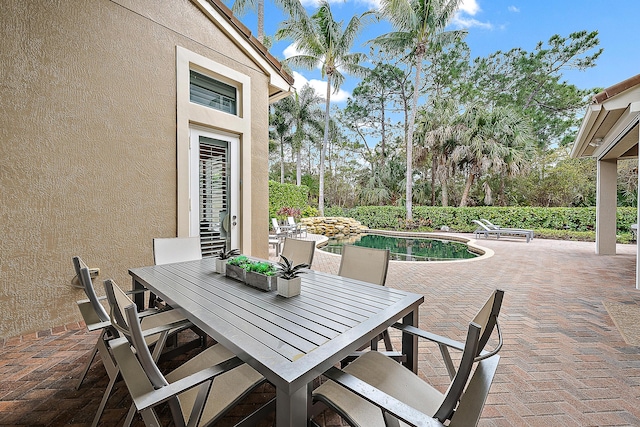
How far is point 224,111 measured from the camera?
190 inches

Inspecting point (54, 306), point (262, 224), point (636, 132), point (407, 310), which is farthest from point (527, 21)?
point (54, 306)

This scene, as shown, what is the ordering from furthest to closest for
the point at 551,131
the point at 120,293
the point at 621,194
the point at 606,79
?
the point at 551,131
the point at 606,79
the point at 621,194
the point at 120,293

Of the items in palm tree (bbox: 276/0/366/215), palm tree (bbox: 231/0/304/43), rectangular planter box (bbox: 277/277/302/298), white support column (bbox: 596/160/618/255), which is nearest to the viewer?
rectangular planter box (bbox: 277/277/302/298)

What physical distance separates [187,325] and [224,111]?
13.0 feet

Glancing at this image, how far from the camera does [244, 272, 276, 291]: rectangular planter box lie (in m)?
2.07

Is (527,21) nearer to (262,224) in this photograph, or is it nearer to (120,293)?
(262,224)

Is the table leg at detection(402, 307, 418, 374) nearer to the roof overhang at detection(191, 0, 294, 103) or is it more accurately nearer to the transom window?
the transom window

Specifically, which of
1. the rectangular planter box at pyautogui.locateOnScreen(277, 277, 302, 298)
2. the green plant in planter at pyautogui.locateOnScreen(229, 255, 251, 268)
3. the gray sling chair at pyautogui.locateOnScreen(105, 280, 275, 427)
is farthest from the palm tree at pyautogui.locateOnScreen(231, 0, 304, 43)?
the gray sling chair at pyautogui.locateOnScreen(105, 280, 275, 427)

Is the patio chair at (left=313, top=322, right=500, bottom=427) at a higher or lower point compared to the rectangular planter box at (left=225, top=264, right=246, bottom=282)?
lower

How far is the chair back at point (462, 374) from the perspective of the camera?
952mm

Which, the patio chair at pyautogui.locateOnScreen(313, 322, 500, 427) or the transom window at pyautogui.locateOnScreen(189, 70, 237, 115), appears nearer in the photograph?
the patio chair at pyautogui.locateOnScreen(313, 322, 500, 427)

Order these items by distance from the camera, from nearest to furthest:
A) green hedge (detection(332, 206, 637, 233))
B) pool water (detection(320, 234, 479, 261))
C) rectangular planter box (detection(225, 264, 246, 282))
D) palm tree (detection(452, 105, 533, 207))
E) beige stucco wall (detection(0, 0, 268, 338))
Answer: rectangular planter box (detection(225, 264, 246, 282)) → beige stucco wall (detection(0, 0, 268, 338)) → pool water (detection(320, 234, 479, 261)) → green hedge (detection(332, 206, 637, 233)) → palm tree (detection(452, 105, 533, 207))

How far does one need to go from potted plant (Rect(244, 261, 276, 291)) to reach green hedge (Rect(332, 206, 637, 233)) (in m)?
13.2

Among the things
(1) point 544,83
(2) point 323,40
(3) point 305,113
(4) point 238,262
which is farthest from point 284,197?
(1) point 544,83
